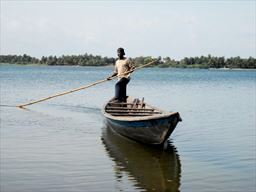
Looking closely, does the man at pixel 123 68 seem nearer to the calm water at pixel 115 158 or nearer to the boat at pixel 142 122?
the boat at pixel 142 122

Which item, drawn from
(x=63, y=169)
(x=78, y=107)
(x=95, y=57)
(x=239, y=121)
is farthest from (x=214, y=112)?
(x=95, y=57)

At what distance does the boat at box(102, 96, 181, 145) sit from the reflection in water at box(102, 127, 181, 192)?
289 mm

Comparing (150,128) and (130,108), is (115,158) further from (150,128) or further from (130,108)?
(130,108)

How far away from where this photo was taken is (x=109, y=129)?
51.4 ft

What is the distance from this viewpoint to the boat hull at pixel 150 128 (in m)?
11.1

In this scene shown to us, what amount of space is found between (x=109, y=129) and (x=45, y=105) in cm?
941

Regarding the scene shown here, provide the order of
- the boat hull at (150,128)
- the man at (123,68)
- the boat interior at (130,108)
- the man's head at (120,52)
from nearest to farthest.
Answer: the boat hull at (150,128) < the boat interior at (130,108) < the man's head at (120,52) < the man at (123,68)

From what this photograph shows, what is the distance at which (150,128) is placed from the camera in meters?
11.7

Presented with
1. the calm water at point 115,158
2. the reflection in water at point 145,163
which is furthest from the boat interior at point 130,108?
the reflection in water at point 145,163

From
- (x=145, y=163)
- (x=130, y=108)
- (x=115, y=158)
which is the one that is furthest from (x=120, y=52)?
(x=145, y=163)

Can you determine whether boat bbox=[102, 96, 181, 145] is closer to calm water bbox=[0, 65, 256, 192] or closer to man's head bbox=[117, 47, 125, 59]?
calm water bbox=[0, 65, 256, 192]

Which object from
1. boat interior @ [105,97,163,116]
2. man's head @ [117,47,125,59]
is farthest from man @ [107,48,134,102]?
boat interior @ [105,97,163,116]

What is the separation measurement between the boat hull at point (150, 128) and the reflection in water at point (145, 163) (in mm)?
315

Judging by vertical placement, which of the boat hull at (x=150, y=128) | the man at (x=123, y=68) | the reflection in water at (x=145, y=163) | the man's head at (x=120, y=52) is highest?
the man's head at (x=120, y=52)
